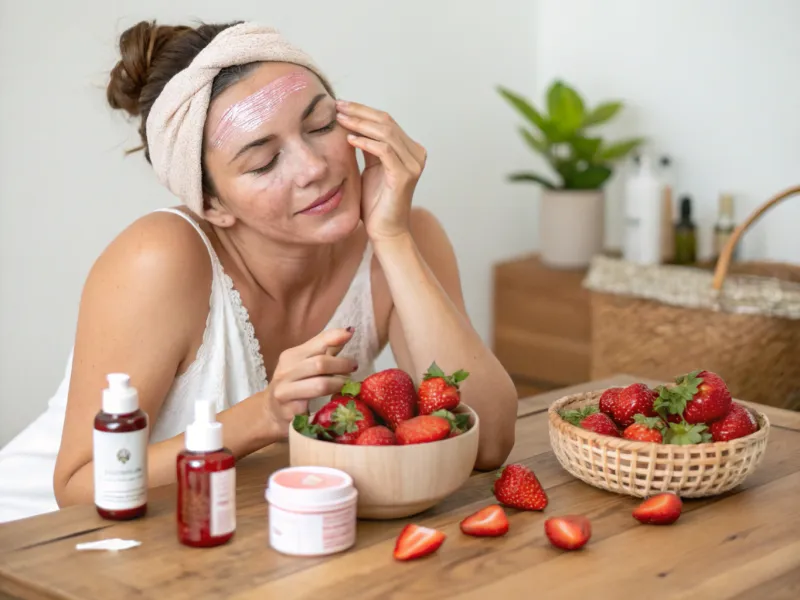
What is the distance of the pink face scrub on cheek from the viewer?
4.92 ft

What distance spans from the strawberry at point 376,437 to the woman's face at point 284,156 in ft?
1.58

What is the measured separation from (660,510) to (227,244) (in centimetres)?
85

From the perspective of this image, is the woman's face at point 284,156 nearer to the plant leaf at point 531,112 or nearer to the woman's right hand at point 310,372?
the woman's right hand at point 310,372

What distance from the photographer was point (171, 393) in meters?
1.60

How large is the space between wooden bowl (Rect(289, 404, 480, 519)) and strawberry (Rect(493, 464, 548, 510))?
8 cm

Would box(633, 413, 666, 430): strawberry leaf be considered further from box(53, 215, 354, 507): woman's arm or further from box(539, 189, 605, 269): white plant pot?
box(539, 189, 605, 269): white plant pot

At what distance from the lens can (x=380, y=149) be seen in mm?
1564

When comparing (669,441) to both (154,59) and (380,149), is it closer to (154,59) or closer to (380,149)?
(380,149)

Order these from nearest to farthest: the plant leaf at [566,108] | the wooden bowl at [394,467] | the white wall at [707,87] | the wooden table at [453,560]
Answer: the wooden table at [453,560] → the wooden bowl at [394,467] → the white wall at [707,87] → the plant leaf at [566,108]

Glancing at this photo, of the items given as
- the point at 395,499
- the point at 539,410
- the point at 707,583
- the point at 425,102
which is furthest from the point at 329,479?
the point at 425,102

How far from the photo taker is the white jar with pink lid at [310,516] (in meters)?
1.07

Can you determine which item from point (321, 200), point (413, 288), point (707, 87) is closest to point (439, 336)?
point (413, 288)

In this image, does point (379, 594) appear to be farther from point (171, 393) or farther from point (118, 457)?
point (171, 393)

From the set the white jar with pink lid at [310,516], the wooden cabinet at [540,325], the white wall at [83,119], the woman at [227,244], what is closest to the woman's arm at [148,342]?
the woman at [227,244]
